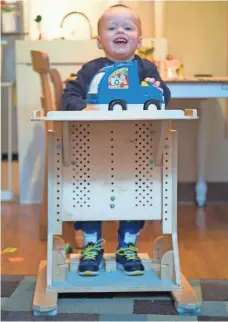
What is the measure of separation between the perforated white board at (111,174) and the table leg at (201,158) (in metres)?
1.28

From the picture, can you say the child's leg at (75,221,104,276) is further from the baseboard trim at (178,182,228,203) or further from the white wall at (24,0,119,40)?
the white wall at (24,0,119,40)

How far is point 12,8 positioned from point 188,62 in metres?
1.17

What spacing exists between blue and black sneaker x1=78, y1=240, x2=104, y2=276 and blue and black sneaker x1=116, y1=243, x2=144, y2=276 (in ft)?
0.20

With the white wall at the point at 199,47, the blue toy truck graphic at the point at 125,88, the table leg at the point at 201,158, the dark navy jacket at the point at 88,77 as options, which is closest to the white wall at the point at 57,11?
the white wall at the point at 199,47

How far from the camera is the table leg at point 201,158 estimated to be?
9.04ft

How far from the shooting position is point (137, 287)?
144 centimetres

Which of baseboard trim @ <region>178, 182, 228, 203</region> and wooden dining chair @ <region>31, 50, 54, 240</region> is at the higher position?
wooden dining chair @ <region>31, 50, 54, 240</region>

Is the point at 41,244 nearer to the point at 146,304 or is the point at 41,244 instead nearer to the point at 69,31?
the point at 146,304

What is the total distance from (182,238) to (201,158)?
0.72 m

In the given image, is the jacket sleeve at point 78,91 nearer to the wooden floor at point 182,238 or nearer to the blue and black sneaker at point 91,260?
the blue and black sneaker at point 91,260

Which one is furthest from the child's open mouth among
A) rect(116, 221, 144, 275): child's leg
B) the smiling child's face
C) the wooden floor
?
the wooden floor

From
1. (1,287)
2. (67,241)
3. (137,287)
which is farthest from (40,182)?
(137,287)

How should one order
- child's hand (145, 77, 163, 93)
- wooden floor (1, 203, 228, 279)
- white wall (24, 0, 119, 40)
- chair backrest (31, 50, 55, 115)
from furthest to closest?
white wall (24, 0, 119, 40), chair backrest (31, 50, 55, 115), wooden floor (1, 203, 228, 279), child's hand (145, 77, 163, 93)

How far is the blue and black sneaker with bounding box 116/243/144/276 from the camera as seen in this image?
1523 millimetres
